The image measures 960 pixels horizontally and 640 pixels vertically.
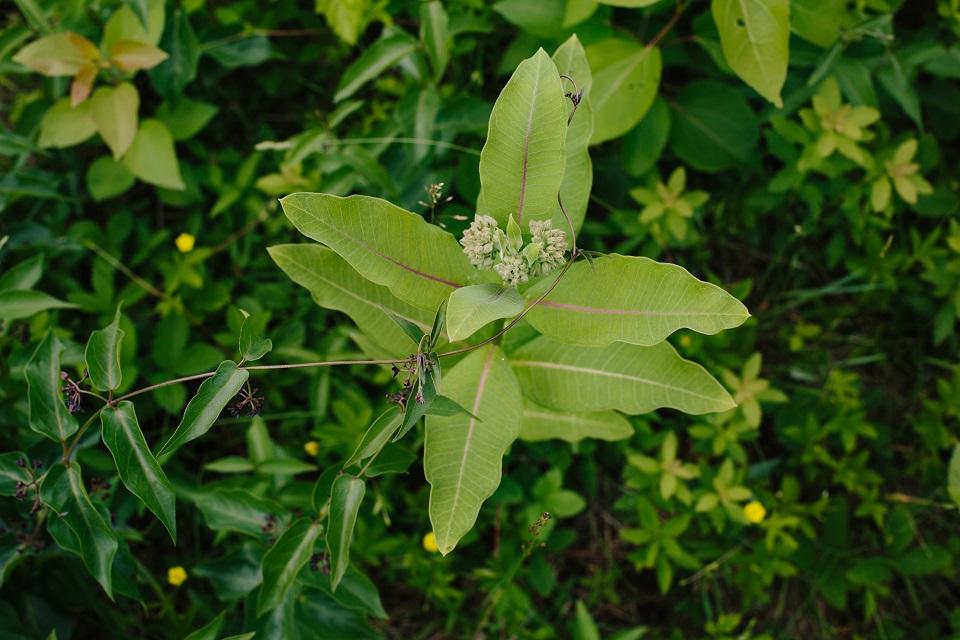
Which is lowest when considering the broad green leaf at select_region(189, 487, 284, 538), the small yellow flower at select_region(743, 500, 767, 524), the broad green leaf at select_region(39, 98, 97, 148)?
the small yellow flower at select_region(743, 500, 767, 524)

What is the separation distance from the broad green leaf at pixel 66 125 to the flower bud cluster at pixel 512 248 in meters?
1.86

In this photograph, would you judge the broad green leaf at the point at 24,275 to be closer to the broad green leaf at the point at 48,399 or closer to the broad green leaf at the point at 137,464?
the broad green leaf at the point at 48,399

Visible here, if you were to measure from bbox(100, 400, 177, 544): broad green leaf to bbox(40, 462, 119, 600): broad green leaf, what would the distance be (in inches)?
8.0

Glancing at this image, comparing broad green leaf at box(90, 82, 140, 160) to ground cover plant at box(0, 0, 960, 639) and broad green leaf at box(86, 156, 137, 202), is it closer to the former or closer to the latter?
ground cover plant at box(0, 0, 960, 639)

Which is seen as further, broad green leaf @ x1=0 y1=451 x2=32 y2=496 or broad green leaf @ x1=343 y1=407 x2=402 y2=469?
broad green leaf @ x1=0 y1=451 x2=32 y2=496

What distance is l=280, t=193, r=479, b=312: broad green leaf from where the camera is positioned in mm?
1608

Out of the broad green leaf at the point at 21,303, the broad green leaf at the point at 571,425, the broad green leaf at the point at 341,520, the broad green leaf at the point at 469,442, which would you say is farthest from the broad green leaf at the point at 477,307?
the broad green leaf at the point at 21,303

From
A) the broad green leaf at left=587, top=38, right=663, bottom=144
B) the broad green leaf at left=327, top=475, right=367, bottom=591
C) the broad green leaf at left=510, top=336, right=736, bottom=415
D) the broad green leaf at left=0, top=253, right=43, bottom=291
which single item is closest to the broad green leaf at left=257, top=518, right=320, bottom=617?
the broad green leaf at left=327, top=475, right=367, bottom=591

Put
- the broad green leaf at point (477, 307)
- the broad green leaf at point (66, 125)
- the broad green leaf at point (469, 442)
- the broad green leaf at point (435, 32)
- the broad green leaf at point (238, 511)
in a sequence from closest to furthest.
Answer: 1. the broad green leaf at point (477, 307)
2. the broad green leaf at point (469, 442)
3. the broad green leaf at point (238, 511)
4. the broad green leaf at point (435, 32)
5. the broad green leaf at point (66, 125)

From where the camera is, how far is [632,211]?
2865 millimetres

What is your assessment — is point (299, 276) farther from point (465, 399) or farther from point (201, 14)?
point (201, 14)

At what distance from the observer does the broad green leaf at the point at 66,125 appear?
106 inches

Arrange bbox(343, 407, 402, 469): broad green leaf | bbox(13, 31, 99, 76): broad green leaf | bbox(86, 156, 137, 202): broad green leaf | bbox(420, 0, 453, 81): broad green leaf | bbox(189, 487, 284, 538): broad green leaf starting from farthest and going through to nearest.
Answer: bbox(86, 156, 137, 202): broad green leaf < bbox(13, 31, 99, 76): broad green leaf < bbox(420, 0, 453, 81): broad green leaf < bbox(189, 487, 284, 538): broad green leaf < bbox(343, 407, 402, 469): broad green leaf

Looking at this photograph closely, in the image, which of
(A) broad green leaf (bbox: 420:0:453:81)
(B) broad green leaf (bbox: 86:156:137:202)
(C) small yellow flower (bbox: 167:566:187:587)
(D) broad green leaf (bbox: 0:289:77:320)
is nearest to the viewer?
(D) broad green leaf (bbox: 0:289:77:320)
